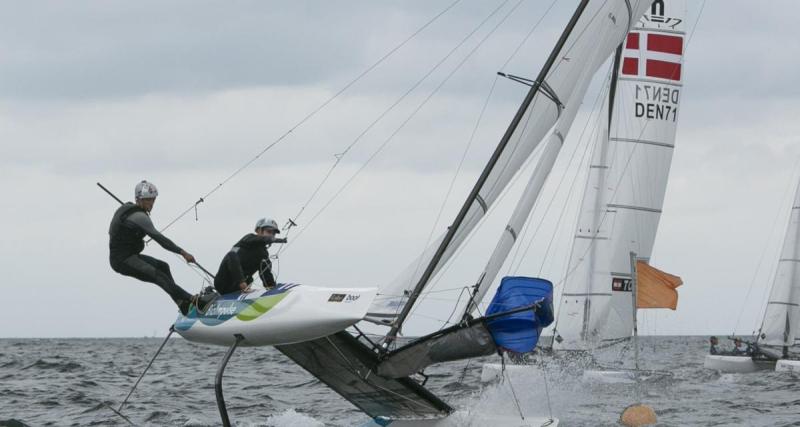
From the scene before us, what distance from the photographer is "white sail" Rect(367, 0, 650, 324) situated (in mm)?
11891

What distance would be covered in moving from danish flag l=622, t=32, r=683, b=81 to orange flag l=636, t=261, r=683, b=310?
20.4 ft

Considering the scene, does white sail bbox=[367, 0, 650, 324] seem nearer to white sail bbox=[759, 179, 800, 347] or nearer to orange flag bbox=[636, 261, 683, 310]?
orange flag bbox=[636, 261, 683, 310]

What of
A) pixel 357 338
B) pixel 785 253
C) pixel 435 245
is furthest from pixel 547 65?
pixel 785 253

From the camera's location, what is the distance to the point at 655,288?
2278cm

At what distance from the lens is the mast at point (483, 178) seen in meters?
11.3

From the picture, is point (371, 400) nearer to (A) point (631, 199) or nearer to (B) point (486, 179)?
(B) point (486, 179)

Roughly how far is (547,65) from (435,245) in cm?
229

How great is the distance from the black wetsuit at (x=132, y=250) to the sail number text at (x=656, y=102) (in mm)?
18572

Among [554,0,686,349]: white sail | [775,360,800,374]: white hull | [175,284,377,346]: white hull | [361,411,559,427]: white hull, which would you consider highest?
[554,0,686,349]: white sail

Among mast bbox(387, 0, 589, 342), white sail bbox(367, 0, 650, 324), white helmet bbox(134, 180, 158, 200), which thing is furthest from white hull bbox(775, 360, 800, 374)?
white helmet bbox(134, 180, 158, 200)

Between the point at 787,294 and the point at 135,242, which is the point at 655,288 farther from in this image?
the point at 787,294

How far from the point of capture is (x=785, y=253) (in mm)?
37344

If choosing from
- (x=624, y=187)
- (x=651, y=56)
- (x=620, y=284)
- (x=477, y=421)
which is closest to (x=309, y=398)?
(x=477, y=421)

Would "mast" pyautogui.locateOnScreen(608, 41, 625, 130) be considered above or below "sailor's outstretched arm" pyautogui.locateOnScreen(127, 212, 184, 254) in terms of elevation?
above
